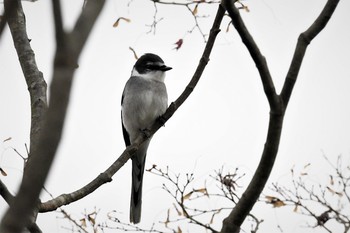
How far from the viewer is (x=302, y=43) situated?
3.07 meters

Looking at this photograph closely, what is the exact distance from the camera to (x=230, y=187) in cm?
524

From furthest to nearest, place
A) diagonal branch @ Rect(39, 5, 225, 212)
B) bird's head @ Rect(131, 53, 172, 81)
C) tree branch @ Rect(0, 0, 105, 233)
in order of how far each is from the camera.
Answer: bird's head @ Rect(131, 53, 172, 81)
diagonal branch @ Rect(39, 5, 225, 212)
tree branch @ Rect(0, 0, 105, 233)

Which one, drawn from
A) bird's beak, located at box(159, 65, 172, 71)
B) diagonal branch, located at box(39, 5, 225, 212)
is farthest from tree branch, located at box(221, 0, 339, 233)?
bird's beak, located at box(159, 65, 172, 71)

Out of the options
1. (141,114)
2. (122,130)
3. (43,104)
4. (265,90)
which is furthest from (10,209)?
(122,130)

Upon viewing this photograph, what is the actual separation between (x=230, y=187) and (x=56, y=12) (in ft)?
13.7

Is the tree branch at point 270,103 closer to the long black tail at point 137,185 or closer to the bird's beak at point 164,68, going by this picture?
the long black tail at point 137,185

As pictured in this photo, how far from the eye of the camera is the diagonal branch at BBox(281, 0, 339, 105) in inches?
118

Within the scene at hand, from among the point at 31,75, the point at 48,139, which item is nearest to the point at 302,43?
the point at 48,139

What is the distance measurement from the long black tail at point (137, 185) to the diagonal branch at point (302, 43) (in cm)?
408

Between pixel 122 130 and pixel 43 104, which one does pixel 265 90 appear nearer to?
pixel 43 104

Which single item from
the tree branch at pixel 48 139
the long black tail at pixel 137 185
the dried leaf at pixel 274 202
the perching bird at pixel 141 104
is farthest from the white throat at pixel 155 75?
the tree branch at pixel 48 139

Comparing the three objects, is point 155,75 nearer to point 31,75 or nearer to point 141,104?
point 141,104

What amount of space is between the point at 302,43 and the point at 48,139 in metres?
2.23

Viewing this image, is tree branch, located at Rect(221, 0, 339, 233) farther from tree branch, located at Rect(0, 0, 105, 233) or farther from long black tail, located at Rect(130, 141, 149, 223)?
long black tail, located at Rect(130, 141, 149, 223)
